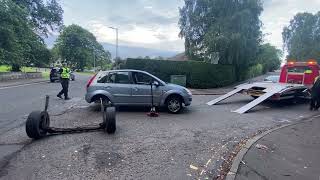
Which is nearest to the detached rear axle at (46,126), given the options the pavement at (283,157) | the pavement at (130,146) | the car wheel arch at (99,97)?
the pavement at (130,146)

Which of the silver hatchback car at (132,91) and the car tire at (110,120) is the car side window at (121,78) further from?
the car tire at (110,120)

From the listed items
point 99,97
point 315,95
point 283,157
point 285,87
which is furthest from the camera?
point 285,87

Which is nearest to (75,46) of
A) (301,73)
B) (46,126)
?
A: (301,73)

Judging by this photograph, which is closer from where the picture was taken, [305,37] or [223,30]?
[223,30]

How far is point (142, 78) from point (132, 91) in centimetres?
68

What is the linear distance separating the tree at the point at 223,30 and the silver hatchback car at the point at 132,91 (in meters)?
15.6

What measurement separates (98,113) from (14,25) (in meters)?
19.5

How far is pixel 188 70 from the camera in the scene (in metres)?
24.6

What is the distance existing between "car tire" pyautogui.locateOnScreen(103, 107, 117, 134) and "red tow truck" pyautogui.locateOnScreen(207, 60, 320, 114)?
624 centimetres

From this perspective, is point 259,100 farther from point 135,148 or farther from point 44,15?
point 44,15

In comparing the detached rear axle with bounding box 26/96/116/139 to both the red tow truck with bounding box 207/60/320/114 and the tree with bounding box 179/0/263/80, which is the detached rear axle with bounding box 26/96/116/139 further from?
the tree with bounding box 179/0/263/80

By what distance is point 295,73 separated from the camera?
16078mm

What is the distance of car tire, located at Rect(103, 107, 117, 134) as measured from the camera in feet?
24.2

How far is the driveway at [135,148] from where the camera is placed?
515 centimetres
